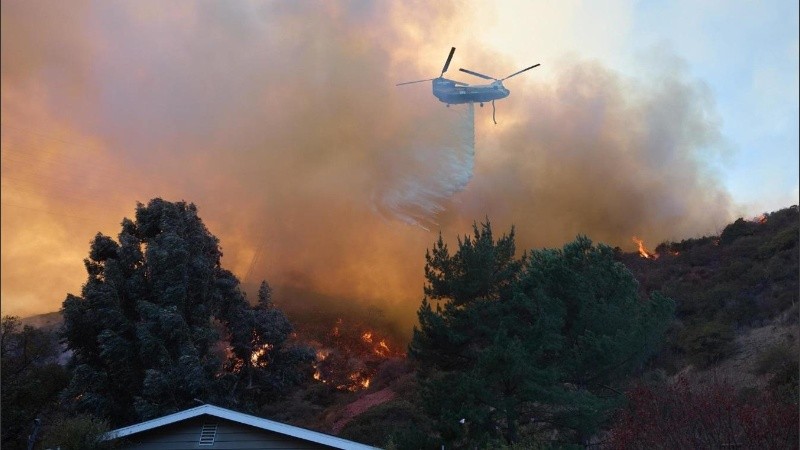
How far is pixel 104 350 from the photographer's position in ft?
116

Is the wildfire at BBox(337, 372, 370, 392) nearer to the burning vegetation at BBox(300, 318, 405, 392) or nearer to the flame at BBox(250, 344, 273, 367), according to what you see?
the burning vegetation at BBox(300, 318, 405, 392)

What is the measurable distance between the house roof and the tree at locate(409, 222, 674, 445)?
7480 millimetres

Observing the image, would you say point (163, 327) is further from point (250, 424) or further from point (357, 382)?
point (357, 382)

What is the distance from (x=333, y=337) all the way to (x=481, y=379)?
50.3 meters

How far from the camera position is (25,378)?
38969 millimetres

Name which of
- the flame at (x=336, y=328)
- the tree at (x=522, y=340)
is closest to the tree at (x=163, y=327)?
the tree at (x=522, y=340)

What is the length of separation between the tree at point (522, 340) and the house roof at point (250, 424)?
7480 mm

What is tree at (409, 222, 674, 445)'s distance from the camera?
1072 inches

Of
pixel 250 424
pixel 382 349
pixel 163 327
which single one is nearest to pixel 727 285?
pixel 382 349

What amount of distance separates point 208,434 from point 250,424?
1443 mm

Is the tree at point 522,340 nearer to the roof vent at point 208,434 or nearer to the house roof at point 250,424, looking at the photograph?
the house roof at point 250,424

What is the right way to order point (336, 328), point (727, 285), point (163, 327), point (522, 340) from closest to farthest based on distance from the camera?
point (522, 340) → point (163, 327) → point (727, 285) → point (336, 328)

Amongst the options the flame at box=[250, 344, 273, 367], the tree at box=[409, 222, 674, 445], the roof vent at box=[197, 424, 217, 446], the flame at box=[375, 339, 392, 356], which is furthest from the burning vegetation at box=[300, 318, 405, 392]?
the roof vent at box=[197, 424, 217, 446]

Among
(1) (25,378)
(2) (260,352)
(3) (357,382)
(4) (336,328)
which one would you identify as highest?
(4) (336,328)
